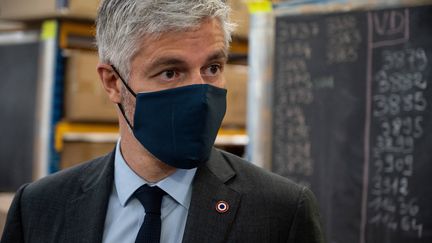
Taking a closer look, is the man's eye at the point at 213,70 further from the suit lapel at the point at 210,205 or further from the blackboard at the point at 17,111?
the blackboard at the point at 17,111

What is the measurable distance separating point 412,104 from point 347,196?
405 mm

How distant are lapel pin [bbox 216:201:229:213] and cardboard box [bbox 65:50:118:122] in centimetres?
193

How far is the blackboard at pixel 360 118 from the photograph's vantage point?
2.03m

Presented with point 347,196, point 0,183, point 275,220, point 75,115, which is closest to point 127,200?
point 275,220

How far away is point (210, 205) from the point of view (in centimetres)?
134

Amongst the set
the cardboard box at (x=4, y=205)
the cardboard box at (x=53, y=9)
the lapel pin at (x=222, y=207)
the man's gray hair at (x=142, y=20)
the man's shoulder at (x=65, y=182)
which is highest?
the cardboard box at (x=53, y=9)

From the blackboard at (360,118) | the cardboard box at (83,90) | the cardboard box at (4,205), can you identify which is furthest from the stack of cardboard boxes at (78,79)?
the blackboard at (360,118)

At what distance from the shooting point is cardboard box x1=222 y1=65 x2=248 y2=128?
141 inches

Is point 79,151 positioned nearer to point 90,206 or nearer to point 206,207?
point 90,206

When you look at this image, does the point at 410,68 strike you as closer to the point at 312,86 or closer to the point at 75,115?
the point at 312,86

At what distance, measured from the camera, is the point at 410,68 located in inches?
80.8

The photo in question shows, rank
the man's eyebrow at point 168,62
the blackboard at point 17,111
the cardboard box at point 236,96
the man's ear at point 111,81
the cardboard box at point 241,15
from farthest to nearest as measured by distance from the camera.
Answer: the cardboard box at point 236,96
the cardboard box at point 241,15
the blackboard at point 17,111
the man's ear at point 111,81
the man's eyebrow at point 168,62

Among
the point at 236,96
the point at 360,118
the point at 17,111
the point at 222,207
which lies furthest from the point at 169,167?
the point at 236,96

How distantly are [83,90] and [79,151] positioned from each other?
344 mm
